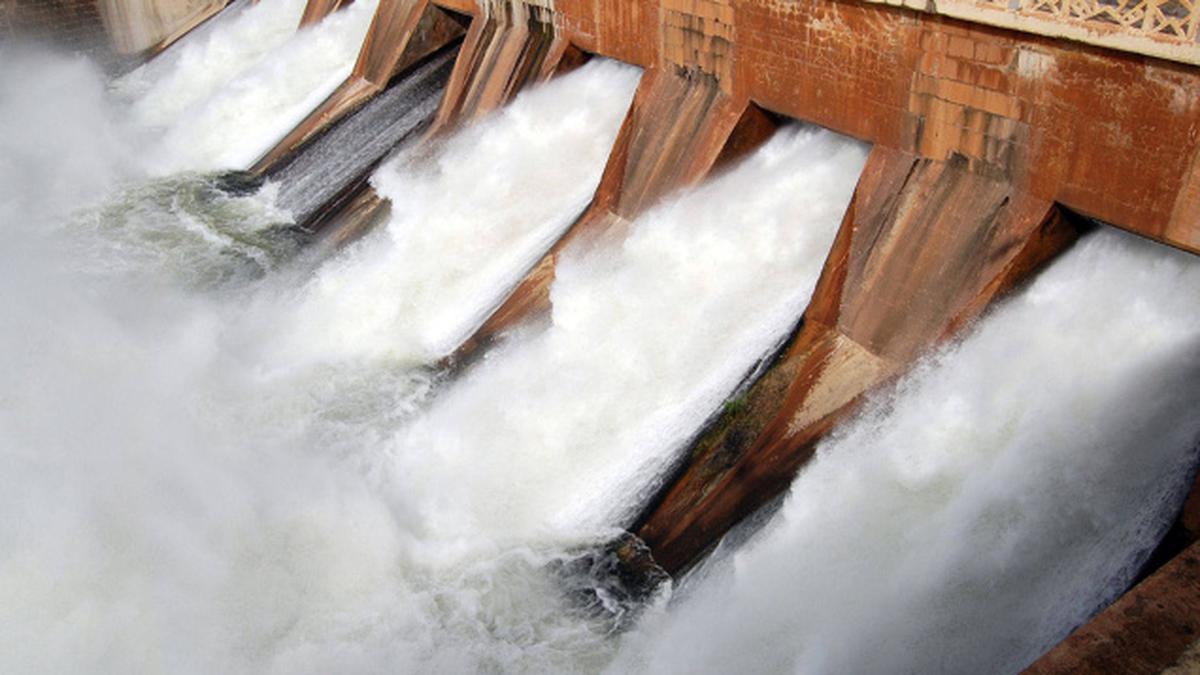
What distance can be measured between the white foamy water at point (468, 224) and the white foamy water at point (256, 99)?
12.7 feet

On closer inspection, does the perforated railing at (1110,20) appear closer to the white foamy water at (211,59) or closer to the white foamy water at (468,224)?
the white foamy water at (468,224)

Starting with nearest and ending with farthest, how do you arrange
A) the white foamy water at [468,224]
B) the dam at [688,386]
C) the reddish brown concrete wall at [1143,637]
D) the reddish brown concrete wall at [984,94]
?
the reddish brown concrete wall at [1143,637] → the dam at [688,386] → the reddish brown concrete wall at [984,94] → the white foamy water at [468,224]

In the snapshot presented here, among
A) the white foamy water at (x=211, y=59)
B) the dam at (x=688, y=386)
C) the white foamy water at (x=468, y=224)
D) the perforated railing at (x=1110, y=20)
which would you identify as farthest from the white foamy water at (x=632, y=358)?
the white foamy water at (x=211, y=59)

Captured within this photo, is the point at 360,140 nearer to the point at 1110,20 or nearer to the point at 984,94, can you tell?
the point at 984,94

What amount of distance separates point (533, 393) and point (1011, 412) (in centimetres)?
419

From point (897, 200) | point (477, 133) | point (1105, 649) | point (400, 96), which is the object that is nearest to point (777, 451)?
point (897, 200)

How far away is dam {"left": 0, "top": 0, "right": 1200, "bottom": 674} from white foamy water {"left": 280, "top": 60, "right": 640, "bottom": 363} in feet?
0.17

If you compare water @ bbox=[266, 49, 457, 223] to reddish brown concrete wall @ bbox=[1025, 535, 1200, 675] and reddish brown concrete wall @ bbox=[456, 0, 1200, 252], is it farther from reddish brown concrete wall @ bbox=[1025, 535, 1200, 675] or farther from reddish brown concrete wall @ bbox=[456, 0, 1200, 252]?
reddish brown concrete wall @ bbox=[1025, 535, 1200, 675]

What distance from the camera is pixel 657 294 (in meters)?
9.40

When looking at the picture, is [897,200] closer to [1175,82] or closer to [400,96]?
[1175,82]

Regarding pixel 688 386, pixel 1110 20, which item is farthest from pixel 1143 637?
pixel 688 386

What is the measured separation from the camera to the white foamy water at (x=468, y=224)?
10.9 metres

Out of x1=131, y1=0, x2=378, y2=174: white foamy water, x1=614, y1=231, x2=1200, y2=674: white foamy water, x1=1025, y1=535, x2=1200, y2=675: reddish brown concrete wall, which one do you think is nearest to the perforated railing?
x1=614, y1=231, x2=1200, y2=674: white foamy water

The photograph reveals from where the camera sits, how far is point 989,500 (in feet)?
20.7
